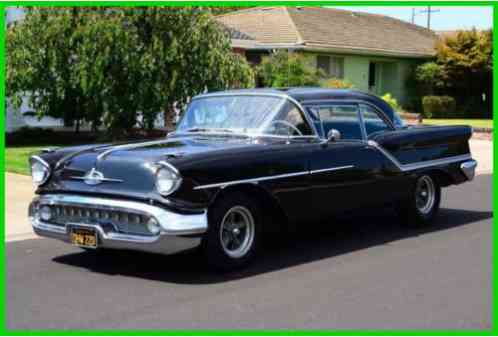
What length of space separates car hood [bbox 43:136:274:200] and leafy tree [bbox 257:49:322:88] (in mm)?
17139

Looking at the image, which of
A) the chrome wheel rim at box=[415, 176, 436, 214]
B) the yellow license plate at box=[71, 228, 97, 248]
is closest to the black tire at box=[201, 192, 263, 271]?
the yellow license plate at box=[71, 228, 97, 248]

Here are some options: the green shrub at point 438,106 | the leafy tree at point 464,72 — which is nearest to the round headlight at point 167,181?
the green shrub at point 438,106

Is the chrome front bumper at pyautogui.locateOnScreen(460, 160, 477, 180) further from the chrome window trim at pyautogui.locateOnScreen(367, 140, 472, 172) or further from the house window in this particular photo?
the house window

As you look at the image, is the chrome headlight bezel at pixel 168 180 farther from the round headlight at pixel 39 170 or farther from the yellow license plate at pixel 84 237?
the round headlight at pixel 39 170

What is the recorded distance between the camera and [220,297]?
6055 millimetres

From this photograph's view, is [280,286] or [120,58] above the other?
[120,58]

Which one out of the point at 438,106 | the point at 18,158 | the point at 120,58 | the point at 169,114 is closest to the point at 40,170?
the point at 120,58

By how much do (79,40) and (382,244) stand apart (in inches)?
387

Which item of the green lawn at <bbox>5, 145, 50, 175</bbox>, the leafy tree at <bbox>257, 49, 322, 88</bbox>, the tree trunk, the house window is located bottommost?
the green lawn at <bbox>5, 145, 50, 175</bbox>

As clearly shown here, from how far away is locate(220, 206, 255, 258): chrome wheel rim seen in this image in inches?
270

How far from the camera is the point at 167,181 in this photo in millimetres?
6316

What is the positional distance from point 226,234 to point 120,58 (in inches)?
372

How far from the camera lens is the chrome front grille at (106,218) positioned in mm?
6375

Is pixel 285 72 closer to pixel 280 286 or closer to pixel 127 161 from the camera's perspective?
pixel 127 161
